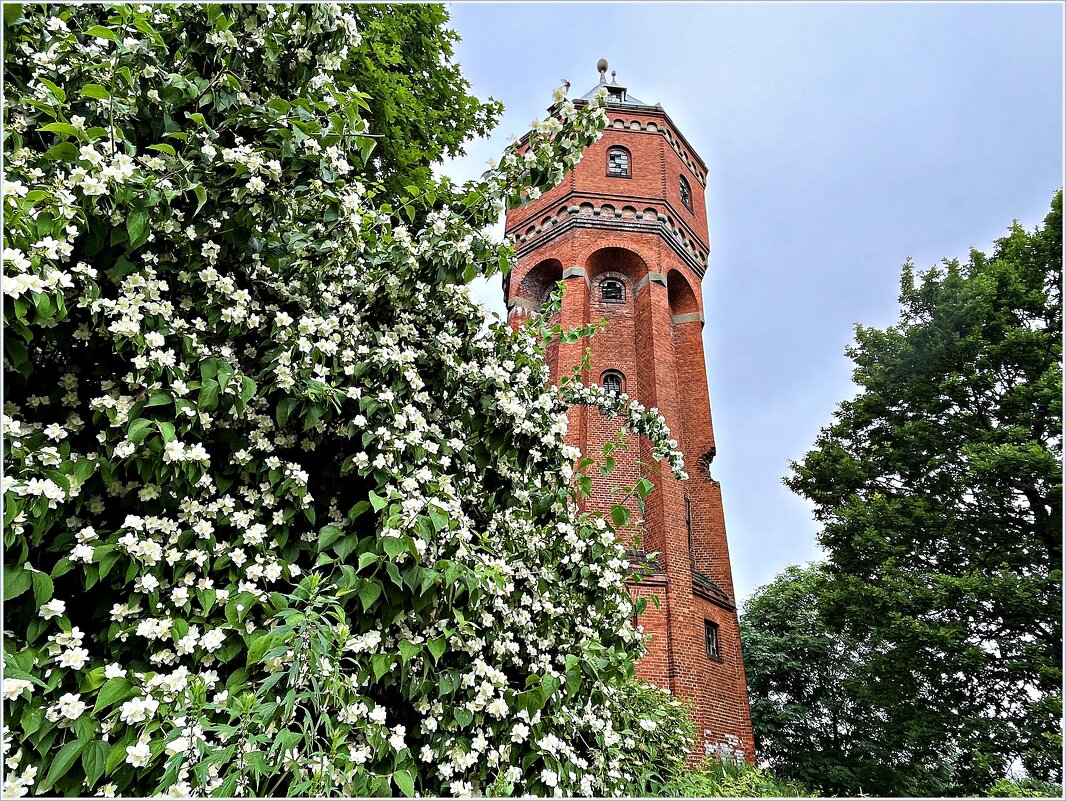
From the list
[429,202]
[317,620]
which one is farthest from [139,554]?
[429,202]

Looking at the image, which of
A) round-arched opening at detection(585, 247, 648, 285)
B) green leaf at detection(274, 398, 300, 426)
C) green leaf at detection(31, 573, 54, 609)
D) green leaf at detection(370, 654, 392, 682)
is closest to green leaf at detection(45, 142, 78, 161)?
green leaf at detection(274, 398, 300, 426)

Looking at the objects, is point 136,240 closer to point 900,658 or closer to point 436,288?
point 436,288

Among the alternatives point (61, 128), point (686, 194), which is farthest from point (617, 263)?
point (61, 128)

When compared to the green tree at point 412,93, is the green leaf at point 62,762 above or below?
below

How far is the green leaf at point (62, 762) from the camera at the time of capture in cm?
200

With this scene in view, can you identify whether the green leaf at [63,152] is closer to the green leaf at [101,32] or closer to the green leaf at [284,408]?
the green leaf at [101,32]

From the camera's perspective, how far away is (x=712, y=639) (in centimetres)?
1304

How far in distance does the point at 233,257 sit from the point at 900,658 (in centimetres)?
1250

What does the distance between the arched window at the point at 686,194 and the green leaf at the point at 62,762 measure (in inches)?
719

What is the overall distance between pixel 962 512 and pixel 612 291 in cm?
909

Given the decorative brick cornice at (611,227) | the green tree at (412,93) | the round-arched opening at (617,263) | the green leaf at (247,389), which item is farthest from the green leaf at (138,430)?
the round-arched opening at (617,263)

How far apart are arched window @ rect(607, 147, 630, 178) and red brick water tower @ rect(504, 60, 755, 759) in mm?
37

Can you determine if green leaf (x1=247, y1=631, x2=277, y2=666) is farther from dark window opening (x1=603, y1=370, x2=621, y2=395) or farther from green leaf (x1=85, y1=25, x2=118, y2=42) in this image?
dark window opening (x1=603, y1=370, x2=621, y2=395)

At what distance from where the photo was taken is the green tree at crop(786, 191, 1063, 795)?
10109 mm
